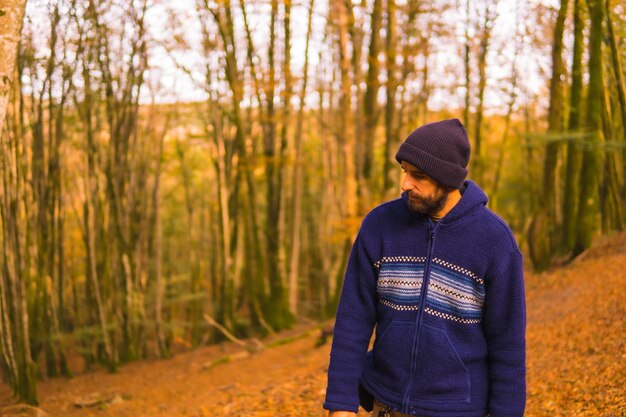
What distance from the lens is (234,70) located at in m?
15.0

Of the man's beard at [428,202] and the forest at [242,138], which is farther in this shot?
the forest at [242,138]

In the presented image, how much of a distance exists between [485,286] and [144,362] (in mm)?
16120

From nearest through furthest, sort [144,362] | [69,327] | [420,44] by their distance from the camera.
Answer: [420,44] < [144,362] < [69,327]

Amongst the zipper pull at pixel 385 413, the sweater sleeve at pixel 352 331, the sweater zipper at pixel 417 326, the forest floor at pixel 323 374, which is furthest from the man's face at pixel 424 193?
the forest floor at pixel 323 374

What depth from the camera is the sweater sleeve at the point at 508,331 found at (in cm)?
203

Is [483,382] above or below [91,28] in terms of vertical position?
below

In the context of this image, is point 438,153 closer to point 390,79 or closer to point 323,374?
point 323,374

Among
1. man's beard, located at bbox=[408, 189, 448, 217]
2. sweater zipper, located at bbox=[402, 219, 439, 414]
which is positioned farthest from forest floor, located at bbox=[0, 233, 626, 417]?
man's beard, located at bbox=[408, 189, 448, 217]

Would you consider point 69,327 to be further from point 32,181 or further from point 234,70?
point 234,70

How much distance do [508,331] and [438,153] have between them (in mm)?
662

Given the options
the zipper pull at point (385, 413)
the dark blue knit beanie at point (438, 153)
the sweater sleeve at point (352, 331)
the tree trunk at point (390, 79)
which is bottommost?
the zipper pull at point (385, 413)

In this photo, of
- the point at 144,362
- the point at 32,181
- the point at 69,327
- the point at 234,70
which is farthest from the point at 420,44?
the point at 69,327

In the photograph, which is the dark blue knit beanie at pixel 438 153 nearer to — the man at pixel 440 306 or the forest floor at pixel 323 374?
the man at pixel 440 306

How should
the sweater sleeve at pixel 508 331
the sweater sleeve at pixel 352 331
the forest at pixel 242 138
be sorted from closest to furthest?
the sweater sleeve at pixel 508 331, the sweater sleeve at pixel 352 331, the forest at pixel 242 138
